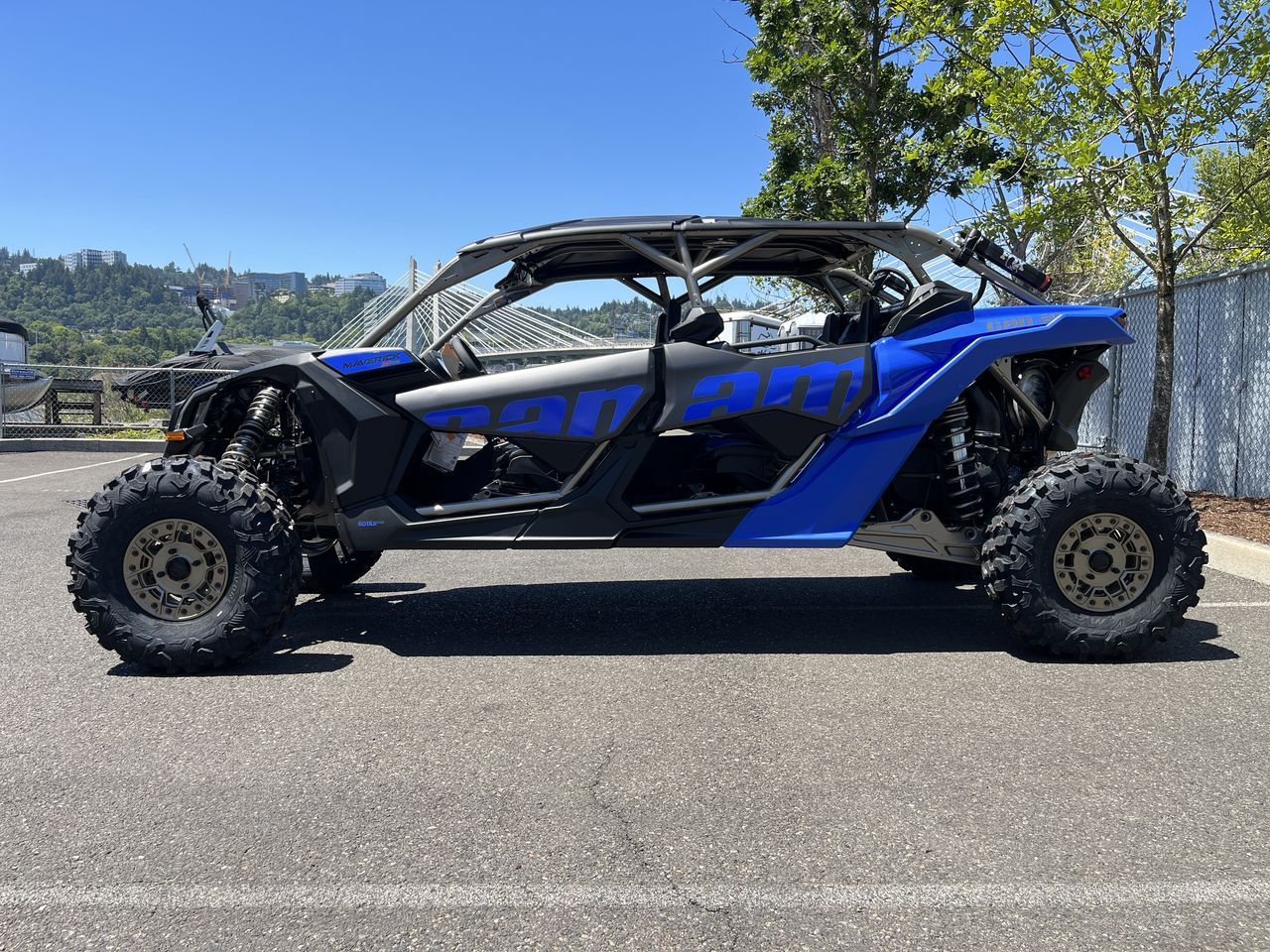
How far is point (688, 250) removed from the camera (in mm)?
4617

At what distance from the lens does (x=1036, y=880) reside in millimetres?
2424

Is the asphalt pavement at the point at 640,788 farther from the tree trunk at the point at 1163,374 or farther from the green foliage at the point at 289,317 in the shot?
the green foliage at the point at 289,317

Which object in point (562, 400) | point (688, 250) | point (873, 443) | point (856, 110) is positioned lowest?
point (873, 443)

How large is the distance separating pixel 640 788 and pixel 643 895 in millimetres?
605

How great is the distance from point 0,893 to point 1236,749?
365cm

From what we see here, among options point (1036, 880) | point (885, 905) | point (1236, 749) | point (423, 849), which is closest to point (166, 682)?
point (423, 849)

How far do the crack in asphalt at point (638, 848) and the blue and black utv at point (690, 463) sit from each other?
1.49 metres

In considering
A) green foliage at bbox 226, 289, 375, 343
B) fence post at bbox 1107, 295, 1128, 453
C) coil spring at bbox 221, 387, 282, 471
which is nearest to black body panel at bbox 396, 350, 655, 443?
coil spring at bbox 221, 387, 282, 471

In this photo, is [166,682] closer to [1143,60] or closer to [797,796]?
[797,796]

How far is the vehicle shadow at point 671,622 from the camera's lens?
454 cm

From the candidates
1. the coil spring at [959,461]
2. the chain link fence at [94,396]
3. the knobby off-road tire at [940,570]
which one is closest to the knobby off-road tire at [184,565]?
the coil spring at [959,461]

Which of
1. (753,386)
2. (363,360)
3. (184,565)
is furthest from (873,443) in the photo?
(184,565)

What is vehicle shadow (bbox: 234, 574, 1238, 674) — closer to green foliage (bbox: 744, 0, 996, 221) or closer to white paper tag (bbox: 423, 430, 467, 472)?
white paper tag (bbox: 423, 430, 467, 472)

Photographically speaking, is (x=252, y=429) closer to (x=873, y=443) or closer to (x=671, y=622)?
(x=671, y=622)
